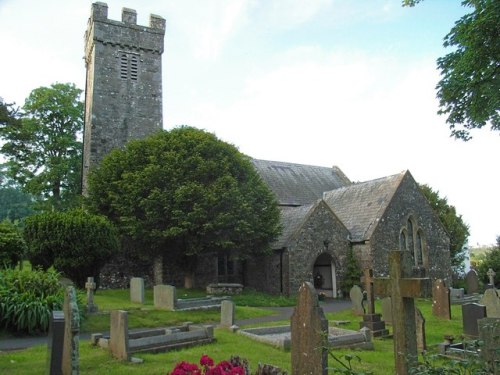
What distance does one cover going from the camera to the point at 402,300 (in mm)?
5730

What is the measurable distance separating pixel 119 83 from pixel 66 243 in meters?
13.7

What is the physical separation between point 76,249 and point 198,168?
6843 mm

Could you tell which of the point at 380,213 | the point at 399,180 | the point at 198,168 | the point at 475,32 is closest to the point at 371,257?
the point at 380,213

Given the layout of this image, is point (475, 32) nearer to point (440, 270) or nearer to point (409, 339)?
point (409, 339)

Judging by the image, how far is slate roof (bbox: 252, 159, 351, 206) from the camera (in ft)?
101

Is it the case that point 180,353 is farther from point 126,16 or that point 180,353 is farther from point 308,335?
point 126,16

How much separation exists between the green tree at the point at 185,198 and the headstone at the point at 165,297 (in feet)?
14.4

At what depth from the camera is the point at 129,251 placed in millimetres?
23281

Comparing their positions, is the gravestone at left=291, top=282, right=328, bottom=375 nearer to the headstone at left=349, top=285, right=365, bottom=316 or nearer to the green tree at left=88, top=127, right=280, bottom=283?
the headstone at left=349, top=285, right=365, bottom=316

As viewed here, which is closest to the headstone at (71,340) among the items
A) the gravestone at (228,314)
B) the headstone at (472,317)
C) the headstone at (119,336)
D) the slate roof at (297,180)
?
the headstone at (119,336)

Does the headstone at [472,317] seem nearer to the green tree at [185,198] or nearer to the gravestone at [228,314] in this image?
the gravestone at [228,314]

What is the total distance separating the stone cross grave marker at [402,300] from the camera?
17.8 feet

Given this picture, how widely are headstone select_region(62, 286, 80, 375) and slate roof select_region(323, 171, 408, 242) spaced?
19.8 m

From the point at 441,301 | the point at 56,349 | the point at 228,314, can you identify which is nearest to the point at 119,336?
the point at 56,349
